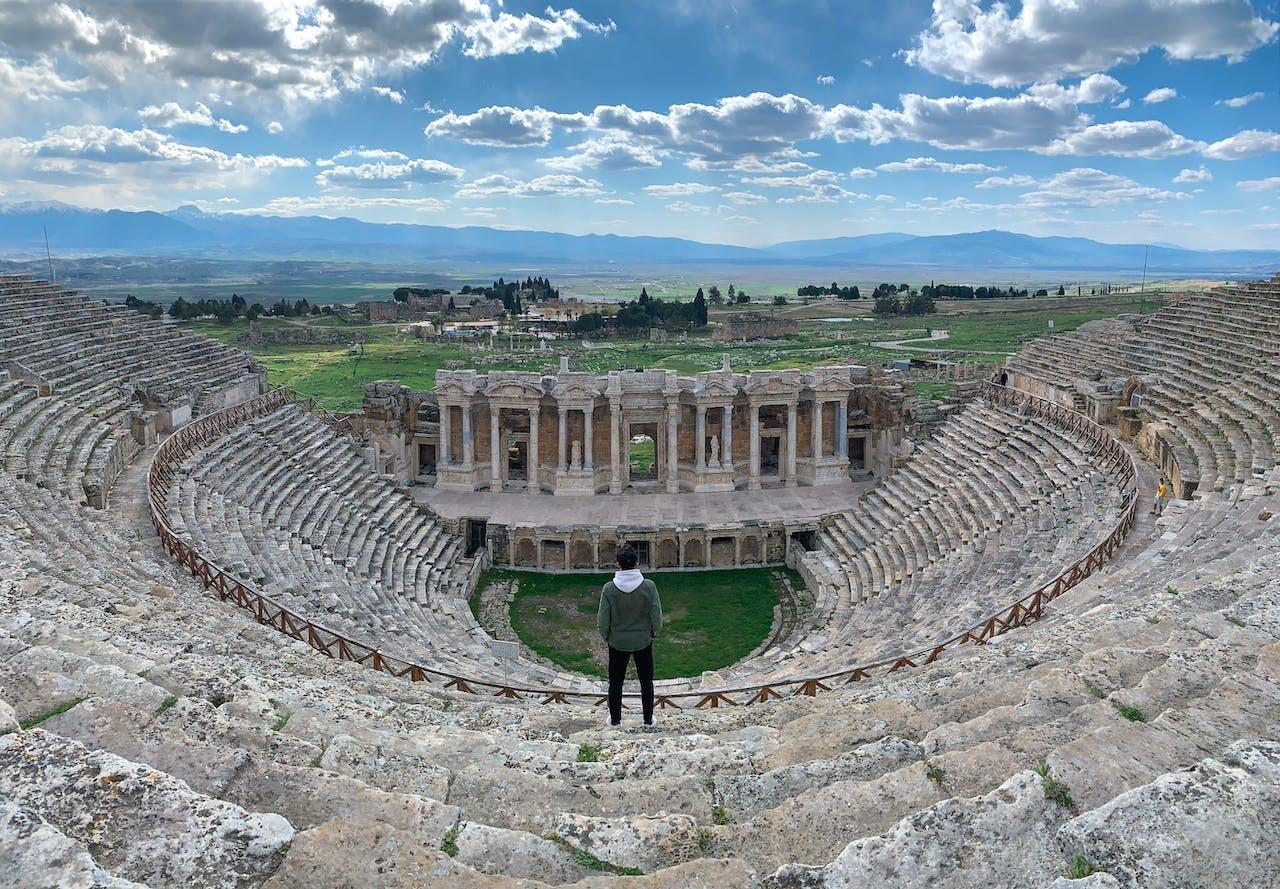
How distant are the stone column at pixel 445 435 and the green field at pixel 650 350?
606 inches

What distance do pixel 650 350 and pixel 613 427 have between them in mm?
46993

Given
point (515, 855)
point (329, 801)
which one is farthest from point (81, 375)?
point (515, 855)

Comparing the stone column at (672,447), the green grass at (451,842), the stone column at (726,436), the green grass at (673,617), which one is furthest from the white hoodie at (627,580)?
the stone column at (726,436)

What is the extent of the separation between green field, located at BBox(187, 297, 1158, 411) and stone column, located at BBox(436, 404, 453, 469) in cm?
1539

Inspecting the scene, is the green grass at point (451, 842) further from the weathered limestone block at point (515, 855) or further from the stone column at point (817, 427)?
the stone column at point (817, 427)

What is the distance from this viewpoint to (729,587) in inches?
1158

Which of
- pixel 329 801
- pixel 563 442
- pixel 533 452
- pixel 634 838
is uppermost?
pixel 329 801

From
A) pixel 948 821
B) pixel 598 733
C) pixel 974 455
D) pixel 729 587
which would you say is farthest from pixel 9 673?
pixel 974 455

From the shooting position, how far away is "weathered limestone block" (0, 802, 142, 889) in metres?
4.66

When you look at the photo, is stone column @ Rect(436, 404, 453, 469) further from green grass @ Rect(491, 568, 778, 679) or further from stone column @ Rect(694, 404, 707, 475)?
stone column @ Rect(694, 404, 707, 475)

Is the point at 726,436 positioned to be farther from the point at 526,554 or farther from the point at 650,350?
the point at 650,350

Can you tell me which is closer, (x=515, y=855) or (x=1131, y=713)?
(x=515, y=855)

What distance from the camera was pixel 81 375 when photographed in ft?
91.1

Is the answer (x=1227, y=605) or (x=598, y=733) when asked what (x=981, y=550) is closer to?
(x=1227, y=605)
